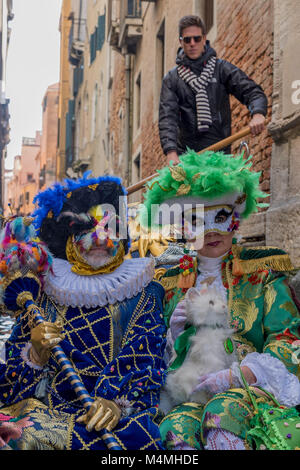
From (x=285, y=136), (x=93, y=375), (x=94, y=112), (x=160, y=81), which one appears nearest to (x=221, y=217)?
(x=93, y=375)

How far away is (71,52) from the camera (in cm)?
2898

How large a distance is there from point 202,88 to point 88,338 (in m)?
2.56

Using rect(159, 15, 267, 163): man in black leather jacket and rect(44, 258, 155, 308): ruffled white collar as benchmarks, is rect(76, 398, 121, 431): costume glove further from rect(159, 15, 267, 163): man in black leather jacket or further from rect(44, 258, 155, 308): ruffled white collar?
rect(159, 15, 267, 163): man in black leather jacket

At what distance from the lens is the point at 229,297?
299 centimetres

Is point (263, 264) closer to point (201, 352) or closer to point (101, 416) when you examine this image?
point (201, 352)

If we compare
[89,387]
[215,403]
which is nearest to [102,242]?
[89,387]

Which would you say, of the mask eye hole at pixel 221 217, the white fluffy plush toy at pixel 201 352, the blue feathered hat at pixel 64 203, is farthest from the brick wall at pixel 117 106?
the white fluffy plush toy at pixel 201 352

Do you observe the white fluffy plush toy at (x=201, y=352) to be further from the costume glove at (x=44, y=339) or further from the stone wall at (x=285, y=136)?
the stone wall at (x=285, y=136)

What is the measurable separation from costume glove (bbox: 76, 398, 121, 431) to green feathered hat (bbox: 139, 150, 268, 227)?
118 cm

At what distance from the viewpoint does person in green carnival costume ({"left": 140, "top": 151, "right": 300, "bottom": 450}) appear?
244cm

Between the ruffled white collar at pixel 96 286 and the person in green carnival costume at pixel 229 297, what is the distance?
0.79 feet

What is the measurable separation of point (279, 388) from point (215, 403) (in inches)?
12.6

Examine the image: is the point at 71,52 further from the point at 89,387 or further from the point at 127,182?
the point at 89,387

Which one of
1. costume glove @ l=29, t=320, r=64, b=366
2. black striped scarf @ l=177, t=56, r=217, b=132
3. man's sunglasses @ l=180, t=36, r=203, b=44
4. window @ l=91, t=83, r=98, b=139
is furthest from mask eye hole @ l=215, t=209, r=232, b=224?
window @ l=91, t=83, r=98, b=139
